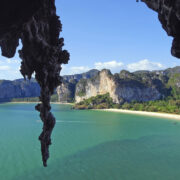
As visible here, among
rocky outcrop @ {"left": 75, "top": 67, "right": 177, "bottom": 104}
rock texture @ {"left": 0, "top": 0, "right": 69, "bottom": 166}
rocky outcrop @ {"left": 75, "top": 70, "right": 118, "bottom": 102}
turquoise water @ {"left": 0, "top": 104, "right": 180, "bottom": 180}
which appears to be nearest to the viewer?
rock texture @ {"left": 0, "top": 0, "right": 69, "bottom": 166}

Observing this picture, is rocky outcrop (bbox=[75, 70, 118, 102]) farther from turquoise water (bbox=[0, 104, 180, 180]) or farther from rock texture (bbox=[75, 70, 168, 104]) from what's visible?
turquoise water (bbox=[0, 104, 180, 180])

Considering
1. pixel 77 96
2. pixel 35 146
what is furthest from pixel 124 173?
pixel 77 96

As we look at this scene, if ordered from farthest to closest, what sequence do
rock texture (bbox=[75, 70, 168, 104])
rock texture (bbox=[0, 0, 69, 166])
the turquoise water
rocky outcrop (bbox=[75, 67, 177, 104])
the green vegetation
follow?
1. rocky outcrop (bbox=[75, 67, 177, 104])
2. rock texture (bbox=[75, 70, 168, 104])
3. the green vegetation
4. the turquoise water
5. rock texture (bbox=[0, 0, 69, 166])

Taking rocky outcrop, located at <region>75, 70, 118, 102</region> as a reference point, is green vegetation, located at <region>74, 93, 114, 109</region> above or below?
below

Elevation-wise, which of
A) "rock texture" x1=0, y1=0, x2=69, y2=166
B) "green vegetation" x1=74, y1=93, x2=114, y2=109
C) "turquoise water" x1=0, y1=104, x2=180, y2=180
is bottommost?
"turquoise water" x1=0, y1=104, x2=180, y2=180

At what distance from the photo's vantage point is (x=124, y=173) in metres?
23.5

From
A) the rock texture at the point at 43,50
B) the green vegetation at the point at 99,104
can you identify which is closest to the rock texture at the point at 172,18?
the rock texture at the point at 43,50

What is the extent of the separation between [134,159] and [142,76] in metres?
129

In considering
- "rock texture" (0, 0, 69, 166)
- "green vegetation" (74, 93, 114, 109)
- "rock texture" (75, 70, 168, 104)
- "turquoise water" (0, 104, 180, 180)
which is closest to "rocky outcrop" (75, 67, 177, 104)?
"rock texture" (75, 70, 168, 104)

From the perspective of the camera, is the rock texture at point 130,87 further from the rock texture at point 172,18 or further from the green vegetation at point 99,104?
the rock texture at point 172,18

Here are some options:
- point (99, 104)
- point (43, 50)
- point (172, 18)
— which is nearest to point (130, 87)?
point (99, 104)

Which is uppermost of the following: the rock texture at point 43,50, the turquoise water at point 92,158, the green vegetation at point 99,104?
the rock texture at point 43,50

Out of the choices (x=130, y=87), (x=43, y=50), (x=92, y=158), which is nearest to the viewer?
(x=43, y=50)

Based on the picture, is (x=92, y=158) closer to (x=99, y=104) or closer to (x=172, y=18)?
(x=172, y=18)
